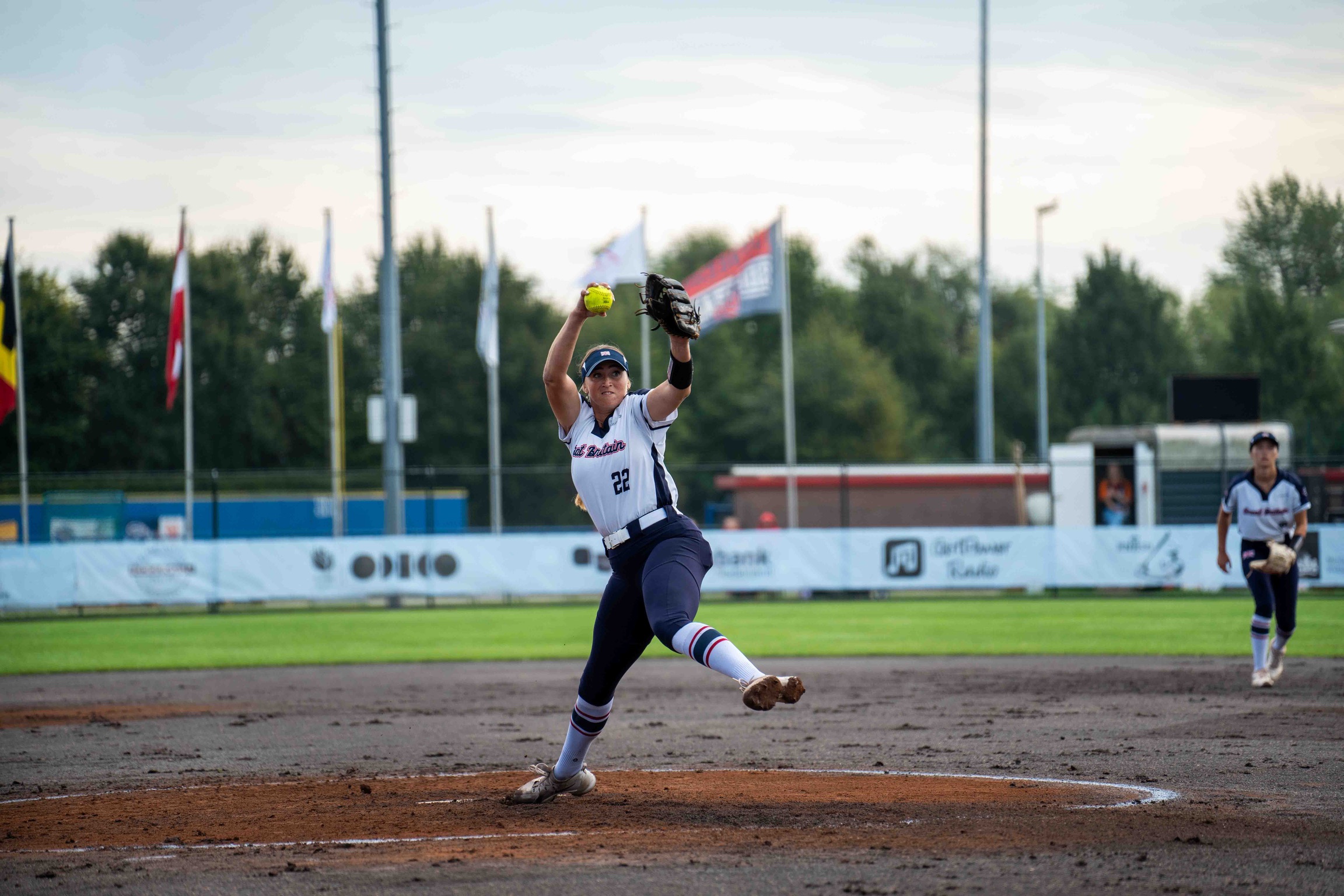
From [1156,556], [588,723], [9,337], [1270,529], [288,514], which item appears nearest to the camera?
[588,723]

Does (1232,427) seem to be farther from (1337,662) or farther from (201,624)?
(201,624)

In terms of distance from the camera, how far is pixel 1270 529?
38.1ft

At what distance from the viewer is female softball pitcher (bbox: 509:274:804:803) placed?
6051mm

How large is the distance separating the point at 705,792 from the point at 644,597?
1.43 m

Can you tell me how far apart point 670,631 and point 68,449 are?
166 ft

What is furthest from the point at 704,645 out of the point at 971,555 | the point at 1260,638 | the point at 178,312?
the point at 178,312

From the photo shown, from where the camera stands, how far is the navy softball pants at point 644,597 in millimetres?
6023

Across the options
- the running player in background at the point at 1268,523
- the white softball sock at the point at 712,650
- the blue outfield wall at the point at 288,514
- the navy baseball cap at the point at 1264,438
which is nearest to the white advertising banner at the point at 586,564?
the running player in background at the point at 1268,523

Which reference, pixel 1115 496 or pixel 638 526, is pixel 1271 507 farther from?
pixel 1115 496

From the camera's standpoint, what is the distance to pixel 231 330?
5856 cm

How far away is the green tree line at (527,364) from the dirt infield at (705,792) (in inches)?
1396

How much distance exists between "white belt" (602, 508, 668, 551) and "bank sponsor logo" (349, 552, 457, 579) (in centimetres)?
1863

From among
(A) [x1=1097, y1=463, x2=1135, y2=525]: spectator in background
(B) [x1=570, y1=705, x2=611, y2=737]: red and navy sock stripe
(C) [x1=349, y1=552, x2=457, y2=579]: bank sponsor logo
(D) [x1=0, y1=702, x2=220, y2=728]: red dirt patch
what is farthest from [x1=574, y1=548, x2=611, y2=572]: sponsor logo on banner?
(B) [x1=570, y1=705, x2=611, y2=737]: red and navy sock stripe

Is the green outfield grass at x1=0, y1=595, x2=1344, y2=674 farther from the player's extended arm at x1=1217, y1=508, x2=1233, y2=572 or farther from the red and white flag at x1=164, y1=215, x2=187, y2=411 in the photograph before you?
the red and white flag at x1=164, y1=215, x2=187, y2=411
